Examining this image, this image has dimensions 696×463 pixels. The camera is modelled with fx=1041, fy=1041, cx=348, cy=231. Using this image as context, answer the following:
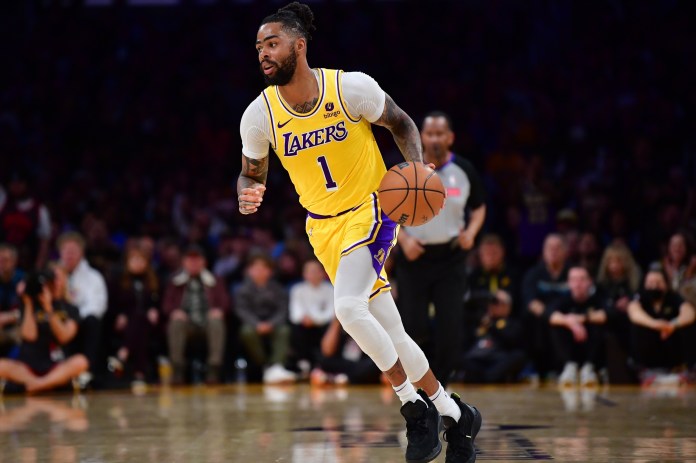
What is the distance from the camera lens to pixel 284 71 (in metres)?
5.44

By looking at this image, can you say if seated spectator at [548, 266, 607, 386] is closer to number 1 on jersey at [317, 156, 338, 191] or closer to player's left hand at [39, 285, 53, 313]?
player's left hand at [39, 285, 53, 313]

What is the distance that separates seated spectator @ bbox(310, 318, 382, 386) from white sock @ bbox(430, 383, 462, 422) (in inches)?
248

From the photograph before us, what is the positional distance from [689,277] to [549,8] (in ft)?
21.7

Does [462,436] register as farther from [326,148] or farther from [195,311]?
[195,311]

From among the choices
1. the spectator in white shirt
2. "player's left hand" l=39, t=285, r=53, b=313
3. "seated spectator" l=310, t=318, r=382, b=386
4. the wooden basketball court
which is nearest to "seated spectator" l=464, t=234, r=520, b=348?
"seated spectator" l=310, t=318, r=382, b=386

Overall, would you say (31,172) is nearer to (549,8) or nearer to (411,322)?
(549,8)

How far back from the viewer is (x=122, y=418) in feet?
26.0

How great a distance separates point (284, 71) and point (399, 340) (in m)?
1.53

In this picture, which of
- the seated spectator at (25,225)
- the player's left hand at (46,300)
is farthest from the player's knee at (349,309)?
the seated spectator at (25,225)

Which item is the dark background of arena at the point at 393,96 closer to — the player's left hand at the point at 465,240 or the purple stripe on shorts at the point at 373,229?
the player's left hand at the point at 465,240

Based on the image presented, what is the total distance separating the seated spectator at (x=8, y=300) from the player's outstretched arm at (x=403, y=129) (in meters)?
7.18

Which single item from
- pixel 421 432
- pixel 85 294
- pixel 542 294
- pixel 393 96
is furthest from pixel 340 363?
pixel 421 432

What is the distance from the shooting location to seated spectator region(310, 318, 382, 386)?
11.7 m

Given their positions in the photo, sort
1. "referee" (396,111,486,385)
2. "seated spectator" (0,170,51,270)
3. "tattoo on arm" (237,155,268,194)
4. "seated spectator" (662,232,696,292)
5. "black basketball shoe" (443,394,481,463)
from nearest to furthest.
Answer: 1. "black basketball shoe" (443,394,481,463)
2. "tattoo on arm" (237,155,268,194)
3. "referee" (396,111,486,385)
4. "seated spectator" (662,232,696,292)
5. "seated spectator" (0,170,51,270)
